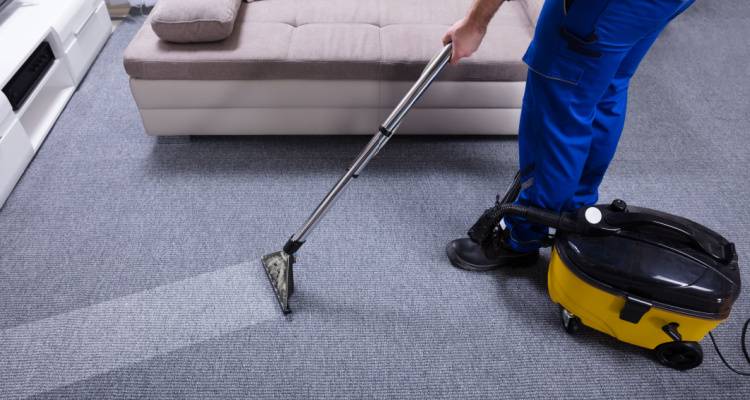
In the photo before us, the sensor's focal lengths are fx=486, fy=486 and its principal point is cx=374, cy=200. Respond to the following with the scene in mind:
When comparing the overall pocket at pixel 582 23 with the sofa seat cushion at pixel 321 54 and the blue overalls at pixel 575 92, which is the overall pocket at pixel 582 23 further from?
the sofa seat cushion at pixel 321 54

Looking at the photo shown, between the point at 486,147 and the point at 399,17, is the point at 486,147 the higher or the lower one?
the lower one

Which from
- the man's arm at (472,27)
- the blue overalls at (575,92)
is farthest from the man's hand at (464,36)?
the blue overalls at (575,92)

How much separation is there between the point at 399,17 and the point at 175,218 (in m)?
1.07

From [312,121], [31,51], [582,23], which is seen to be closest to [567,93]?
[582,23]

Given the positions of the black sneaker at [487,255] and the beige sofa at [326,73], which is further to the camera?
the beige sofa at [326,73]

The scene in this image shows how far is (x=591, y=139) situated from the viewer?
1.25 m

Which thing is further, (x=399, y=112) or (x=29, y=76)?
(x=29, y=76)

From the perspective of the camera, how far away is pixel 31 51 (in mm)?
1751

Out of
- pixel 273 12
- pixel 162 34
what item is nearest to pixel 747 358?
pixel 273 12

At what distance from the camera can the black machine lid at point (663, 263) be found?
1069 millimetres

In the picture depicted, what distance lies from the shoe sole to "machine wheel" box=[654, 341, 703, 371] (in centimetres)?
40

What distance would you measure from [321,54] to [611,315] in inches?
45.5

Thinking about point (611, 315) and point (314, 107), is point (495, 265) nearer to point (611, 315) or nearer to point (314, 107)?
point (611, 315)

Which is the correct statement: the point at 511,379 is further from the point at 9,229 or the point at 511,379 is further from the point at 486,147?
the point at 9,229
